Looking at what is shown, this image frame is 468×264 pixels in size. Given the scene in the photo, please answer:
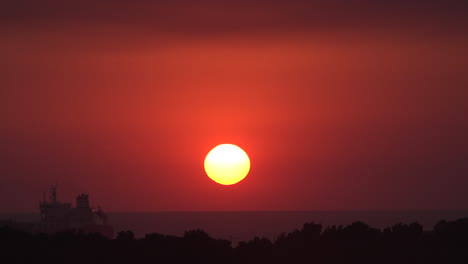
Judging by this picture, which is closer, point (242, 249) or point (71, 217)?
point (242, 249)

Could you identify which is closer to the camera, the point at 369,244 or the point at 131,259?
the point at 131,259

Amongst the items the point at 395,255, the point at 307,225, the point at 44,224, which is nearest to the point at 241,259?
the point at 395,255

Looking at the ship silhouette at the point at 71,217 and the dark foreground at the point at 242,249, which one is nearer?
the dark foreground at the point at 242,249

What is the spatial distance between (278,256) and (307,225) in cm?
1066

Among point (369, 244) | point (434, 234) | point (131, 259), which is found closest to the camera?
point (131, 259)

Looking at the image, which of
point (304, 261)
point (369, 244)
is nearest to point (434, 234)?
point (369, 244)

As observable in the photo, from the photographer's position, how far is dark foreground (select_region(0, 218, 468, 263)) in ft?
181

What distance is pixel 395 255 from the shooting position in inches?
2243

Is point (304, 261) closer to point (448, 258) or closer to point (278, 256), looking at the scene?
point (278, 256)

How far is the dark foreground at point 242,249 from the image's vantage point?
5522cm

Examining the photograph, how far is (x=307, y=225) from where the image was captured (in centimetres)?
6725

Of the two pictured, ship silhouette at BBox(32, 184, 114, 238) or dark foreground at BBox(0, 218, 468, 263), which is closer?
dark foreground at BBox(0, 218, 468, 263)

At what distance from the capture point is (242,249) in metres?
58.3

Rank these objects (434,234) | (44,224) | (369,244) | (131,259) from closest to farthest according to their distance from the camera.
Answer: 1. (131,259)
2. (369,244)
3. (434,234)
4. (44,224)
